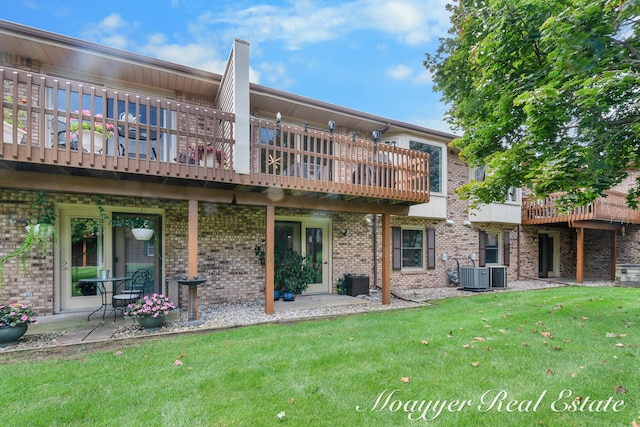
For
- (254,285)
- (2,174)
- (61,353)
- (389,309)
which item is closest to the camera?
(61,353)

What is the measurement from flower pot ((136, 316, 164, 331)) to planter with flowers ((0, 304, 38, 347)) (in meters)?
1.48

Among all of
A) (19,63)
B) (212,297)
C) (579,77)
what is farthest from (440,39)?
(19,63)

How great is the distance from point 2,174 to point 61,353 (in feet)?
9.20

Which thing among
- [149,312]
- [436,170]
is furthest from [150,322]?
[436,170]

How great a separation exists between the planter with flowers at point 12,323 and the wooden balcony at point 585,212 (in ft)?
48.4

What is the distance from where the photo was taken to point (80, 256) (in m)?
6.90

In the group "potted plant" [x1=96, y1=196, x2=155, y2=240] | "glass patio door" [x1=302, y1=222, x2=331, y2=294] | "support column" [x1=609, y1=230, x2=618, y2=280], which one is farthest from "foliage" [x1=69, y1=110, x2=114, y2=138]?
"support column" [x1=609, y1=230, x2=618, y2=280]

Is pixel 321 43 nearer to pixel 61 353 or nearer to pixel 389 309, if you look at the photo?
pixel 389 309

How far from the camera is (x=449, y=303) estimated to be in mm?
8172

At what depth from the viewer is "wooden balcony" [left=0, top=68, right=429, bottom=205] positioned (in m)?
4.61

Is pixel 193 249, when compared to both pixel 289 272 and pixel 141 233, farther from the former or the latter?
pixel 289 272

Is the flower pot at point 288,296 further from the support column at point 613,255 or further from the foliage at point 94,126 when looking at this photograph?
the support column at point 613,255

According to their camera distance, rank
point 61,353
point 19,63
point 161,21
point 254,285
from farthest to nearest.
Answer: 1. point 161,21
2. point 254,285
3. point 19,63
4. point 61,353

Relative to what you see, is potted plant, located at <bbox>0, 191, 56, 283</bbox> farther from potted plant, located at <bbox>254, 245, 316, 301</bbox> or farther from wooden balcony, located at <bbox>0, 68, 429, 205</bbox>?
potted plant, located at <bbox>254, 245, 316, 301</bbox>
